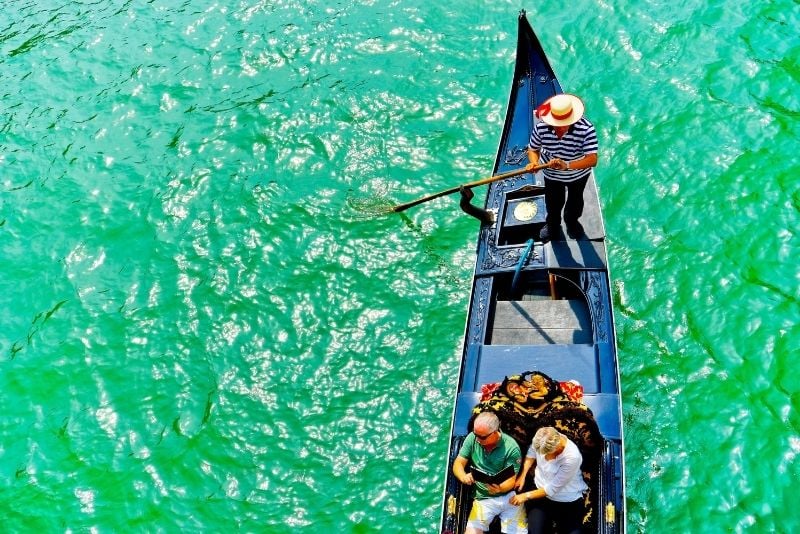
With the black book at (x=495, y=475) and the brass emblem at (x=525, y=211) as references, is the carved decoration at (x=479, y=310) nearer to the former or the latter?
the brass emblem at (x=525, y=211)

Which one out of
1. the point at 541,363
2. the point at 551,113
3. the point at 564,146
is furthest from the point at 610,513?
the point at 551,113

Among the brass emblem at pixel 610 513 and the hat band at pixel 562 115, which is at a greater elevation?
the hat band at pixel 562 115

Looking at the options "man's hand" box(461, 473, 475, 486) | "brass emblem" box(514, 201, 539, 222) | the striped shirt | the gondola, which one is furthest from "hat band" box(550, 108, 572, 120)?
"man's hand" box(461, 473, 475, 486)

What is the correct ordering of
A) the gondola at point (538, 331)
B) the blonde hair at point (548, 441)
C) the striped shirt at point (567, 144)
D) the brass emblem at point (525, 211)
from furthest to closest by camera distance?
1. the brass emblem at point (525, 211)
2. the striped shirt at point (567, 144)
3. the gondola at point (538, 331)
4. the blonde hair at point (548, 441)

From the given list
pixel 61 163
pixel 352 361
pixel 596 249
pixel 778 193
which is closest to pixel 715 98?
pixel 778 193

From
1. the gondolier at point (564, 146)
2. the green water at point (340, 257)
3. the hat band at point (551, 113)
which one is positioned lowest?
the green water at point (340, 257)

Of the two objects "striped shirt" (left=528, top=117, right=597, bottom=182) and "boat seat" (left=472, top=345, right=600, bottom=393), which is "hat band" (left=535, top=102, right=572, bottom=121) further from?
"boat seat" (left=472, top=345, right=600, bottom=393)

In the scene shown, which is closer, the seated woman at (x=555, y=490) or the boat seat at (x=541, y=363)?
the seated woman at (x=555, y=490)

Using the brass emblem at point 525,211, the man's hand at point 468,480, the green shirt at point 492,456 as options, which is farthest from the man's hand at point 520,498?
the brass emblem at point 525,211
